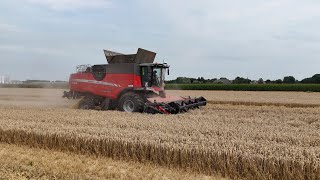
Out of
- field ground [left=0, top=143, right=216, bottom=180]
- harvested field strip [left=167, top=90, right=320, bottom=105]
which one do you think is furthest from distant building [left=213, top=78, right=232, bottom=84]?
field ground [left=0, top=143, right=216, bottom=180]

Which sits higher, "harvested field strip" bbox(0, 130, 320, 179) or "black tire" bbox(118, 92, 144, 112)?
"black tire" bbox(118, 92, 144, 112)

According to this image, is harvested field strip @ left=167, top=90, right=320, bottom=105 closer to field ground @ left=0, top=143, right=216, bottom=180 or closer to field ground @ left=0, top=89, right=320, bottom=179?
field ground @ left=0, top=89, right=320, bottom=179

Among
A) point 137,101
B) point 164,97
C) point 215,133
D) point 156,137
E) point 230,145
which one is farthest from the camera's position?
point 164,97

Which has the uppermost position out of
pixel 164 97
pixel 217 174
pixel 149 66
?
pixel 149 66

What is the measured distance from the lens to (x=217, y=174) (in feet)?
19.6

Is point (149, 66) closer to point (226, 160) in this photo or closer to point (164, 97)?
point (164, 97)

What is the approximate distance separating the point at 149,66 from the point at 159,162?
896 cm

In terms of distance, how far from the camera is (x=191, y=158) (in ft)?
20.7

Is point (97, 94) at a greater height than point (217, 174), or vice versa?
point (97, 94)

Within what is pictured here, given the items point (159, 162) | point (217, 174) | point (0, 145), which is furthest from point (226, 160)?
point (0, 145)

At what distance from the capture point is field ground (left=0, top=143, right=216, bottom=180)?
5.71 meters

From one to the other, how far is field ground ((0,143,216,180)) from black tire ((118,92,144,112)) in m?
7.24

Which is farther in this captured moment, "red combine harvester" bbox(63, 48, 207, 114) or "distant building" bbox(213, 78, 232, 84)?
"distant building" bbox(213, 78, 232, 84)

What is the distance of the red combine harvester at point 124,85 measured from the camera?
14.7 meters
